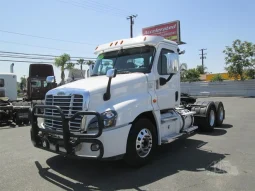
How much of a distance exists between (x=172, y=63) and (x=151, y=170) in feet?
8.65

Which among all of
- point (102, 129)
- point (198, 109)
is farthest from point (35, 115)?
point (198, 109)

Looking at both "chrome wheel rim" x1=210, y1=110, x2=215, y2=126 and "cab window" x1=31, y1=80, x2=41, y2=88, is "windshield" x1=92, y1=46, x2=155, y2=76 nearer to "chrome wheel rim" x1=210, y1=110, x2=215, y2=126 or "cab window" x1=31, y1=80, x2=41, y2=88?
"chrome wheel rim" x1=210, y1=110, x2=215, y2=126

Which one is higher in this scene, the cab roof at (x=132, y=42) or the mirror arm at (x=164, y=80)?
the cab roof at (x=132, y=42)

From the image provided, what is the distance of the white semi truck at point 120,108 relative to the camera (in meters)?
4.78

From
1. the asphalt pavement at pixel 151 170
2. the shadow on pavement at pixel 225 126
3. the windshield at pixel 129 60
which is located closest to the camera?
the asphalt pavement at pixel 151 170

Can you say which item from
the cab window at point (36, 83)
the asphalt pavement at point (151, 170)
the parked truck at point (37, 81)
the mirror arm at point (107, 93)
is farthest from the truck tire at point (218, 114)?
the cab window at point (36, 83)

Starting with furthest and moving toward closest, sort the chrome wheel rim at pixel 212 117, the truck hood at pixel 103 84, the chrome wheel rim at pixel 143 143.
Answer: the chrome wheel rim at pixel 212 117 → the chrome wheel rim at pixel 143 143 → the truck hood at pixel 103 84

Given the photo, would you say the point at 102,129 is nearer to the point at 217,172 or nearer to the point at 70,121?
the point at 70,121

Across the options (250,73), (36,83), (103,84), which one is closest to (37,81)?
(36,83)

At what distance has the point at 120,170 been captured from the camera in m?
5.43

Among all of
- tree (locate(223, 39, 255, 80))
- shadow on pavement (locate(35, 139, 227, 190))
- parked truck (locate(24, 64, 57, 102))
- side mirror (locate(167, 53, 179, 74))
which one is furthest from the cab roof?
tree (locate(223, 39, 255, 80))

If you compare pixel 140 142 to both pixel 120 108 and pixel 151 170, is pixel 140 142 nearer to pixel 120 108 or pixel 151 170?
pixel 151 170

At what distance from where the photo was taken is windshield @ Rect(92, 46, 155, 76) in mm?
6223

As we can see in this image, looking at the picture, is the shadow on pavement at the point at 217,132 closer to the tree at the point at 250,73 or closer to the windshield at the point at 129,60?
the windshield at the point at 129,60
